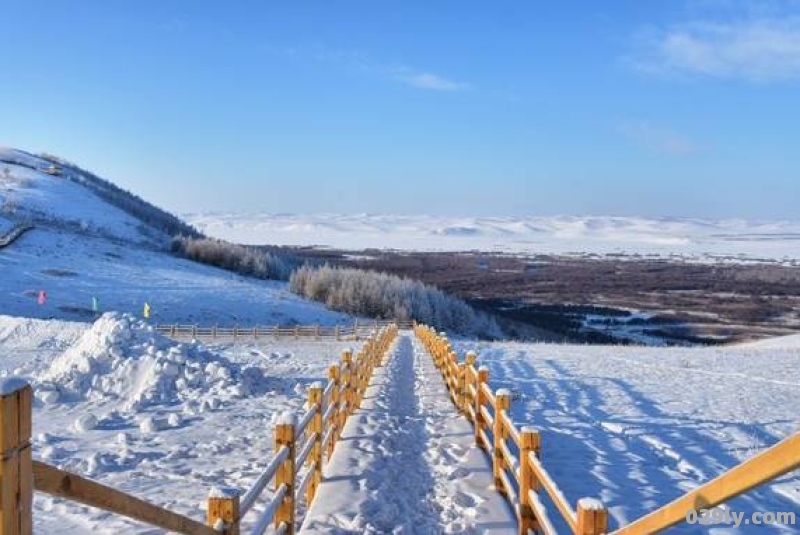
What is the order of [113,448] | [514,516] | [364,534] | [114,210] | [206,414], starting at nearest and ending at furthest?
1. [364,534]
2. [514,516]
3. [113,448]
4. [206,414]
5. [114,210]

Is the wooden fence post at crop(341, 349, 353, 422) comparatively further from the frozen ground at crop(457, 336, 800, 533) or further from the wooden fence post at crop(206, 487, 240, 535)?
the wooden fence post at crop(206, 487, 240, 535)

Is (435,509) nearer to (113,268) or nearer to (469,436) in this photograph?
(469,436)

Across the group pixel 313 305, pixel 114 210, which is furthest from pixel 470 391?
pixel 114 210

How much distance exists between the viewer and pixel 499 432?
343 inches

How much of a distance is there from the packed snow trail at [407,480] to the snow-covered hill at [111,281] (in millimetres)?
39418

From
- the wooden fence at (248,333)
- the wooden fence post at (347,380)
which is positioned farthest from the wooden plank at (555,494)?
the wooden fence at (248,333)

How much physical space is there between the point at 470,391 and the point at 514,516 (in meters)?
4.39

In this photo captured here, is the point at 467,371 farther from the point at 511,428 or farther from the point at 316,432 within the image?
the point at 511,428

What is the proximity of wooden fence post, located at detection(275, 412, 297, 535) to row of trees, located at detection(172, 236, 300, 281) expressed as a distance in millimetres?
77200

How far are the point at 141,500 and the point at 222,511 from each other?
1.00 m

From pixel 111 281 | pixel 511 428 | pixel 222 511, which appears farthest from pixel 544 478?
pixel 111 281

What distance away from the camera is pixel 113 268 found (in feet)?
208

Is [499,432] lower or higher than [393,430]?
higher

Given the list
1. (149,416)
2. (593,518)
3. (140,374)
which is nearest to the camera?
(593,518)
